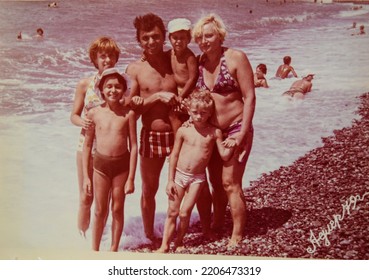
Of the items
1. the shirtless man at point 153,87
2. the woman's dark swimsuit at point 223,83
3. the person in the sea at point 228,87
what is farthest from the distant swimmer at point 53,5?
the woman's dark swimsuit at point 223,83

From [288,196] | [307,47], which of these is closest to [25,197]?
[288,196]

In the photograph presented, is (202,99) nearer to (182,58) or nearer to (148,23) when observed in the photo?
(182,58)

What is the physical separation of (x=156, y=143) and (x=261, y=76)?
2.57 feet

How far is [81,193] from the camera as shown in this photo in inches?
131

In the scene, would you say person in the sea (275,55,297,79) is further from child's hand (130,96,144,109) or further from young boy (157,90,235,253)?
child's hand (130,96,144,109)

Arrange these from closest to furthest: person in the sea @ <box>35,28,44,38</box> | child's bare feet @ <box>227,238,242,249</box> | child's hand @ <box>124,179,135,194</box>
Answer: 1. child's hand @ <box>124,179,135,194</box>
2. child's bare feet @ <box>227,238,242,249</box>
3. person in the sea @ <box>35,28,44,38</box>

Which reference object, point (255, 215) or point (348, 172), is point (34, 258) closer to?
point (255, 215)

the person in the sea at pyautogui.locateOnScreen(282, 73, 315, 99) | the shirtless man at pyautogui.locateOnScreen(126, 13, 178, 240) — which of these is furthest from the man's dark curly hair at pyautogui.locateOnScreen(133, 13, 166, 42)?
the person in the sea at pyautogui.locateOnScreen(282, 73, 315, 99)

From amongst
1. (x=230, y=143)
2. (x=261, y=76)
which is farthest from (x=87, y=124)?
(x=261, y=76)

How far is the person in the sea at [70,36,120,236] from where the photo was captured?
318cm

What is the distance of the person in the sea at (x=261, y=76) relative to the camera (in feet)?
10.9

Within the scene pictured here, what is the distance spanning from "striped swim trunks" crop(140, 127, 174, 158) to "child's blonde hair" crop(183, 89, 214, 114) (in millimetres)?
254

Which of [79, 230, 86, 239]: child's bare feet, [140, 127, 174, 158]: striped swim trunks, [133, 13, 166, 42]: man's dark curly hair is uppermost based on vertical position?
[133, 13, 166, 42]: man's dark curly hair

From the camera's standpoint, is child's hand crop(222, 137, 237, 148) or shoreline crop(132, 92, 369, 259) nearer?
child's hand crop(222, 137, 237, 148)
